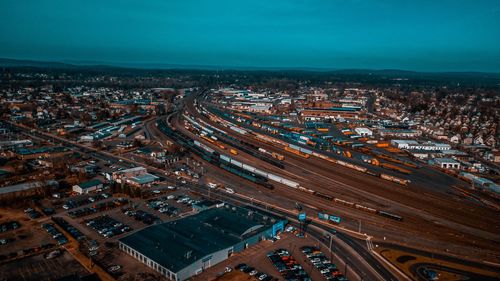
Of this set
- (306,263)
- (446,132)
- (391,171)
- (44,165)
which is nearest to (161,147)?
(44,165)

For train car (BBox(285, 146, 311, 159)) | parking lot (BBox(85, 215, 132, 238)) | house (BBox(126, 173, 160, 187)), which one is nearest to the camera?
parking lot (BBox(85, 215, 132, 238))

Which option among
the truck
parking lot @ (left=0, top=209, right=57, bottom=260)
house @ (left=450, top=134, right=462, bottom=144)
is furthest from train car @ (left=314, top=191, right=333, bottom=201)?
house @ (left=450, top=134, right=462, bottom=144)

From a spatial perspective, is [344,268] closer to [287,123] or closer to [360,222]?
[360,222]

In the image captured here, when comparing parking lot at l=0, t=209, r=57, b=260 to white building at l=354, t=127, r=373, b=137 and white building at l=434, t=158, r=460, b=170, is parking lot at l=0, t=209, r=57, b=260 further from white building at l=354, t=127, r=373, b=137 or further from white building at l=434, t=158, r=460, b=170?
white building at l=354, t=127, r=373, b=137

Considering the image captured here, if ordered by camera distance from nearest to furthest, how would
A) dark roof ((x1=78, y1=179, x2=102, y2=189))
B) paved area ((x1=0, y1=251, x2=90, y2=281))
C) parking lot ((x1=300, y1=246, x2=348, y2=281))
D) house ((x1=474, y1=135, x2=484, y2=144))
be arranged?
paved area ((x1=0, y1=251, x2=90, y2=281)) < parking lot ((x1=300, y1=246, x2=348, y2=281)) < dark roof ((x1=78, y1=179, x2=102, y2=189)) < house ((x1=474, y1=135, x2=484, y2=144))

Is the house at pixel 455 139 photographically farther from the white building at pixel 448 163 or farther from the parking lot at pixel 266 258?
the parking lot at pixel 266 258

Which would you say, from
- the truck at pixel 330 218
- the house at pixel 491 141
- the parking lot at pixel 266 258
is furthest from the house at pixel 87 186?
the house at pixel 491 141

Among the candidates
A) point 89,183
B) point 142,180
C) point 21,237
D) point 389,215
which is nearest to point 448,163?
point 389,215

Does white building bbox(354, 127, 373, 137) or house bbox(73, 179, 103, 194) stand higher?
white building bbox(354, 127, 373, 137)

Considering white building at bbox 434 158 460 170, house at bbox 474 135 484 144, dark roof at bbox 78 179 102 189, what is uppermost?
house at bbox 474 135 484 144
